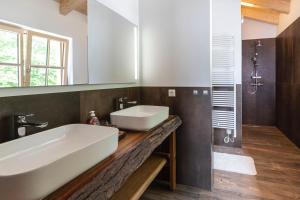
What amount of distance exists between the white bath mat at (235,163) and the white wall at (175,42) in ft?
4.38

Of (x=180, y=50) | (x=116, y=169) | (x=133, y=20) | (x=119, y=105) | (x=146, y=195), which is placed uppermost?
(x=133, y=20)

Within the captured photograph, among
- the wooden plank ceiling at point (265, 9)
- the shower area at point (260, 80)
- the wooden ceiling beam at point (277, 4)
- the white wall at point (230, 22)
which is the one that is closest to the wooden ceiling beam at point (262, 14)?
the wooden plank ceiling at point (265, 9)

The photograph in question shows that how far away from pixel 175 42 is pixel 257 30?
3686 millimetres

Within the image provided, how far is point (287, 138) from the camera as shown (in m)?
4.07

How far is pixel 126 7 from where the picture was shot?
2213mm

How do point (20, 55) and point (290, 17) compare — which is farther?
point (290, 17)

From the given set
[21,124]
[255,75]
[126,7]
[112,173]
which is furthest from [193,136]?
[255,75]

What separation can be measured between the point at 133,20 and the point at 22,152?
185 centimetres

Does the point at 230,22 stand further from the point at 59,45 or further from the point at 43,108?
the point at 43,108

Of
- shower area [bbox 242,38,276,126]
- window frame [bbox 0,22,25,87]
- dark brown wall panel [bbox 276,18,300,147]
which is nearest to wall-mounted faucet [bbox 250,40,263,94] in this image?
shower area [bbox 242,38,276,126]

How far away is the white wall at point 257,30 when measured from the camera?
16.1ft

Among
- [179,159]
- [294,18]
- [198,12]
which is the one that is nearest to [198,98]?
[179,159]

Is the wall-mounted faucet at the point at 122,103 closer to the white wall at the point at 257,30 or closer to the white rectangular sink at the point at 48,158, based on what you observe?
the white rectangular sink at the point at 48,158

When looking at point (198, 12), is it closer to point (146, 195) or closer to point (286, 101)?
point (146, 195)
